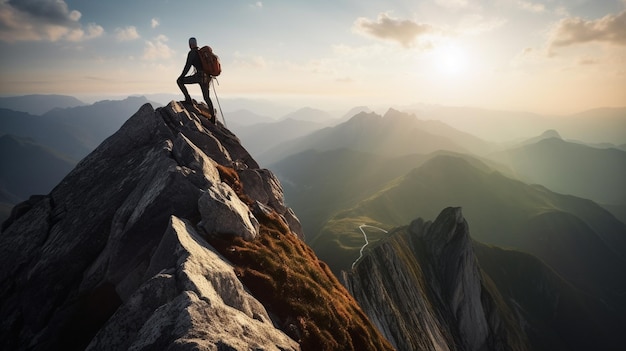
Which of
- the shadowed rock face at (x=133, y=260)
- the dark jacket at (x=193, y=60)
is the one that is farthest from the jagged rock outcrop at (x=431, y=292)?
the dark jacket at (x=193, y=60)

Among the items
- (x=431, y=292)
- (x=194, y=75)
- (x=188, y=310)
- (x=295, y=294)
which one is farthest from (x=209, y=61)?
(x=431, y=292)

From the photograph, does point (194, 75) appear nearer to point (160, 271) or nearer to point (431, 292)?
point (160, 271)

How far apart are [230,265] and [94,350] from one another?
6590 millimetres

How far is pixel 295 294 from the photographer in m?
18.3

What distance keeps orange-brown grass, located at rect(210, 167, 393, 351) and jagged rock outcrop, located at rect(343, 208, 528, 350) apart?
3181 centimetres

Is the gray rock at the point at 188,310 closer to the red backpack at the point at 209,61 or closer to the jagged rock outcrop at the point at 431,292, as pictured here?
the red backpack at the point at 209,61

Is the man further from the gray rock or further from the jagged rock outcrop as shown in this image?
the jagged rock outcrop

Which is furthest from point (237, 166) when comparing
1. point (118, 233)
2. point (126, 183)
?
point (118, 233)

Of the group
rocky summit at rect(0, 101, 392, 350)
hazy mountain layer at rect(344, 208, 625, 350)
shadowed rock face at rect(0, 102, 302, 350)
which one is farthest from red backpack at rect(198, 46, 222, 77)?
hazy mountain layer at rect(344, 208, 625, 350)

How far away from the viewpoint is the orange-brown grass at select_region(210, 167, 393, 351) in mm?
16734

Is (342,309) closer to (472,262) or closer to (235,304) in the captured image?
(235,304)

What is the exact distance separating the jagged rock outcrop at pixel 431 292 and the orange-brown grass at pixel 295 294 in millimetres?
31811

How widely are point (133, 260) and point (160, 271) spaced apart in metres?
4.11

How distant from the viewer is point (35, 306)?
1770 centimetres
